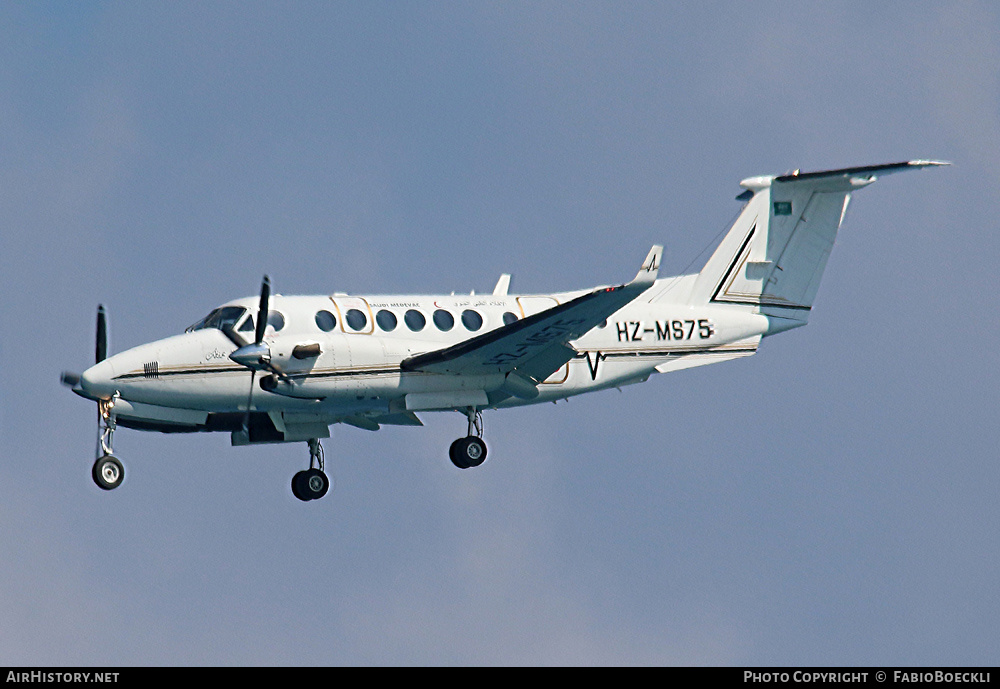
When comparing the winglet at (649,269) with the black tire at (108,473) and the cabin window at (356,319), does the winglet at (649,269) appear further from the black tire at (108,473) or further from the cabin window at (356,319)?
the black tire at (108,473)

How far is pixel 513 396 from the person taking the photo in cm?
2827

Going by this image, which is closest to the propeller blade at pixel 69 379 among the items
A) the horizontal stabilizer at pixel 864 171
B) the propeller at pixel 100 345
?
the propeller at pixel 100 345

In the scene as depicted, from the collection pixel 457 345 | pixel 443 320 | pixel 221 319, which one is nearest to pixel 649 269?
pixel 457 345

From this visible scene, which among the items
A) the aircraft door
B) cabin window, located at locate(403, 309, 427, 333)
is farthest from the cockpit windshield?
the aircraft door

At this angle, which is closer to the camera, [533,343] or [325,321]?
[325,321]

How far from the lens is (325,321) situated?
1044 inches

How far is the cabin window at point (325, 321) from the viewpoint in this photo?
1041 inches

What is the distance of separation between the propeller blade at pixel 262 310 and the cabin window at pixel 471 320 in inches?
158

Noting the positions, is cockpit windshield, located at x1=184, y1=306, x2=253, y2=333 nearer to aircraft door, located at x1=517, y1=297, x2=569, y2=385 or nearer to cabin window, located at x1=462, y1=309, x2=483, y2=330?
cabin window, located at x1=462, y1=309, x2=483, y2=330

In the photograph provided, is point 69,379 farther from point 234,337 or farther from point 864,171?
point 864,171

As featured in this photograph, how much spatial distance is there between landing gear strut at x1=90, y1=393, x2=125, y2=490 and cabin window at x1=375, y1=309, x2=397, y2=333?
15.9ft

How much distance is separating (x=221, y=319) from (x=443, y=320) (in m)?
4.15

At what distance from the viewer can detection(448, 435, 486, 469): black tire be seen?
27.7 m

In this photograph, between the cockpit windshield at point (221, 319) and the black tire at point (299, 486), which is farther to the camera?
the black tire at point (299, 486)
